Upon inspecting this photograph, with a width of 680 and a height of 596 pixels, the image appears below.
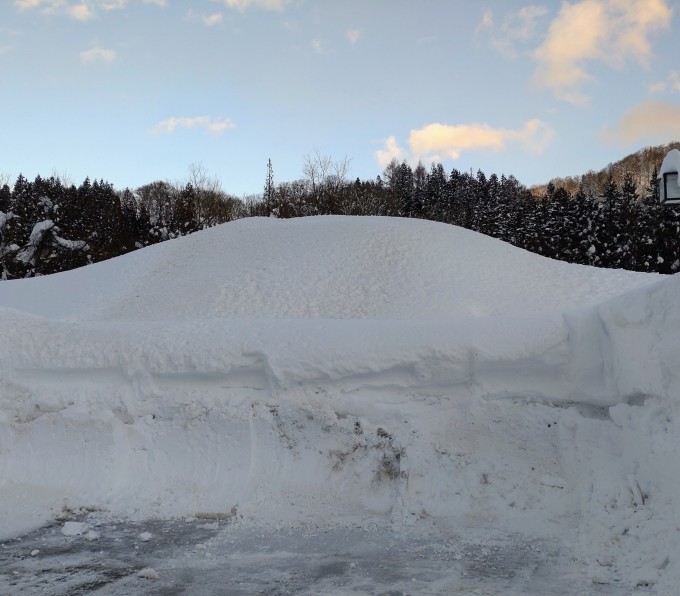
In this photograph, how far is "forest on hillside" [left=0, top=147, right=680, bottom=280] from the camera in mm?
32656

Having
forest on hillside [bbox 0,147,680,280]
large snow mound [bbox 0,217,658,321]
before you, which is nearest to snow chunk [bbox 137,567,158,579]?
large snow mound [bbox 0,217,658,321]

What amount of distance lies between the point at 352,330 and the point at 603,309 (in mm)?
2781

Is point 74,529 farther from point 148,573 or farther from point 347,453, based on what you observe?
point 347,453

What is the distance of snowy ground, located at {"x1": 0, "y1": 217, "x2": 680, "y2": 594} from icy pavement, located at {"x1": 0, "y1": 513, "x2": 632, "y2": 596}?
21 mm

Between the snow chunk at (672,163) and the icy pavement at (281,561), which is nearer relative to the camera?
the icy pavement at (281,561)

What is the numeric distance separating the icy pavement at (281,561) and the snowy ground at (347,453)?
2cm

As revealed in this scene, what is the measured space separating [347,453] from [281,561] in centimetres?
163

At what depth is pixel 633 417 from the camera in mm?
5062

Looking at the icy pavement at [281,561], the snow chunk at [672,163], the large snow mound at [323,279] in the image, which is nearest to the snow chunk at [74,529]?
the icy pavement at [281,561]

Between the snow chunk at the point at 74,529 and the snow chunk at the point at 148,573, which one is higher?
the snow chunk at the point at 74,529

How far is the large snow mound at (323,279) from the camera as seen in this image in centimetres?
1005

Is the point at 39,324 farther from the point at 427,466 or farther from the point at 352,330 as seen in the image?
the point at 427,466

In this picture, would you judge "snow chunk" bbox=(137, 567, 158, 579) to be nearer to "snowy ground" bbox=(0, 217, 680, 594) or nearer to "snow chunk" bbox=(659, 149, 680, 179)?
"snowy ground" bbox=(0, 217, 680, 594)

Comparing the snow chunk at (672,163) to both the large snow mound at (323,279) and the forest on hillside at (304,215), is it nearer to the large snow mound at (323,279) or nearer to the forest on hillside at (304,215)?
the large snow mound at (323,279)
